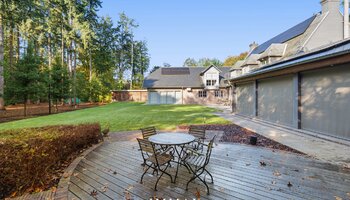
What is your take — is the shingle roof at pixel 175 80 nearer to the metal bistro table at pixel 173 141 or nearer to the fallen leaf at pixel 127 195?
the metal bistro table at pixel 173 141

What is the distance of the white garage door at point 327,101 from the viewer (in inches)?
233

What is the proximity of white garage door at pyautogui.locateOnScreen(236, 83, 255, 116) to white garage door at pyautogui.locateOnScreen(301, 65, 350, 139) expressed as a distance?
4.13 meters

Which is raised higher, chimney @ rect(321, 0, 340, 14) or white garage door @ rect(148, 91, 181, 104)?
chimney @ rect(321, 0, 340, 14)

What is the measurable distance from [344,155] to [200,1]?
1617cm

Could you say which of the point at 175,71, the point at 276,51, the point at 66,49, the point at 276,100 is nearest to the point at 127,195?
the point at 276,100

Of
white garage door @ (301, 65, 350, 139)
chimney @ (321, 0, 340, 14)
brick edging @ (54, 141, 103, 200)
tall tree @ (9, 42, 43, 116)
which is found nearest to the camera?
brick edging @ (54, 141, 103, 200)

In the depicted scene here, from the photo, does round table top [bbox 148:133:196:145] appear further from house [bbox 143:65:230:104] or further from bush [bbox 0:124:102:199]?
house [bbox 143:65:230:104]

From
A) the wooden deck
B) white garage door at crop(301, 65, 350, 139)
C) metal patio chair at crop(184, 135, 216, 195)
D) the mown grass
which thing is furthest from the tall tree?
white garage door at crop(301, 65, 350, 139)

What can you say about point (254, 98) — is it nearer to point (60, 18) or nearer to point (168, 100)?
point (168, 100)

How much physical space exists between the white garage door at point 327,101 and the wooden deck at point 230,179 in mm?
2984

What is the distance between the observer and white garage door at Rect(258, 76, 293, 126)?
8.34m

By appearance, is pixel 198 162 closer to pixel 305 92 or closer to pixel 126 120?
pixel 305 92

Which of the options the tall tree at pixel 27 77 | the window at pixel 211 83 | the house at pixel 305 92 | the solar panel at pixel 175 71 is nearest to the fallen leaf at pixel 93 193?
the house at pixel 305 92

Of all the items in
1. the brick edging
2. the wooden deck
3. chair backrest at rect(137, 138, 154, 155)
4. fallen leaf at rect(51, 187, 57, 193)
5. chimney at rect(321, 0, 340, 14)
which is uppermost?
chimney at rect(321, 0, 340, 14)
